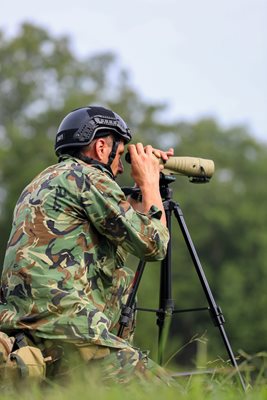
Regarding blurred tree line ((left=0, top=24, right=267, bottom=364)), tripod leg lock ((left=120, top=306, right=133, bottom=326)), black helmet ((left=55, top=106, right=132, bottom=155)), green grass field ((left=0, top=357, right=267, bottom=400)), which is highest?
blurred tree line ((left=0, top=24, right=267, bottom=364))

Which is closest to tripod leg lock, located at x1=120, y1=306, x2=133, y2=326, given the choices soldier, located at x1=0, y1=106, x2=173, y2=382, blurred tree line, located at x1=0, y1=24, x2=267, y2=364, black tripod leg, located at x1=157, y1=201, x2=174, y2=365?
black tripod leg, located at x1=157, y1=201, x2=174, y2=365

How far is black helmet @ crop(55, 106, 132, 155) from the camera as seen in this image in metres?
6.34

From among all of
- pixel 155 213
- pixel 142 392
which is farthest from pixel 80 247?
pixel 142 392

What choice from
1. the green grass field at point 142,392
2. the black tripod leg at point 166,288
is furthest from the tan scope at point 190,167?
the green grass field at point 142,392

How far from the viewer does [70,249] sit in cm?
594

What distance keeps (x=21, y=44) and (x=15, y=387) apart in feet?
145

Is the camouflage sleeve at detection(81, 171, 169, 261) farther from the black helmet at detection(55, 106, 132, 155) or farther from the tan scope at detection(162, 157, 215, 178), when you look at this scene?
the tan scope at detection(162, 157, 215, 178)

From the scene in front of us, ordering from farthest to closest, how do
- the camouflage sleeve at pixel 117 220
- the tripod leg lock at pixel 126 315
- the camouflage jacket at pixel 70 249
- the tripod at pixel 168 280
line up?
the tripod at pixel 168 280
the tripod leg lock at pixel 126 315
the camouflage sleeve at pixel 117 220
the camouflage jacket at pixel 70 249

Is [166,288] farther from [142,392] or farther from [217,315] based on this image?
[142,392]

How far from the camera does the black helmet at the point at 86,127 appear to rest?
A: 6.34m

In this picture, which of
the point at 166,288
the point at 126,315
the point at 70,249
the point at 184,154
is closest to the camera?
the point at 70,249

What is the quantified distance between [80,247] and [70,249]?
76mm

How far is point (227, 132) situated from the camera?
59.4 metres

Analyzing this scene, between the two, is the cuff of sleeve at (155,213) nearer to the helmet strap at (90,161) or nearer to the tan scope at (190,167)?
the helmet strap at (90,161)
